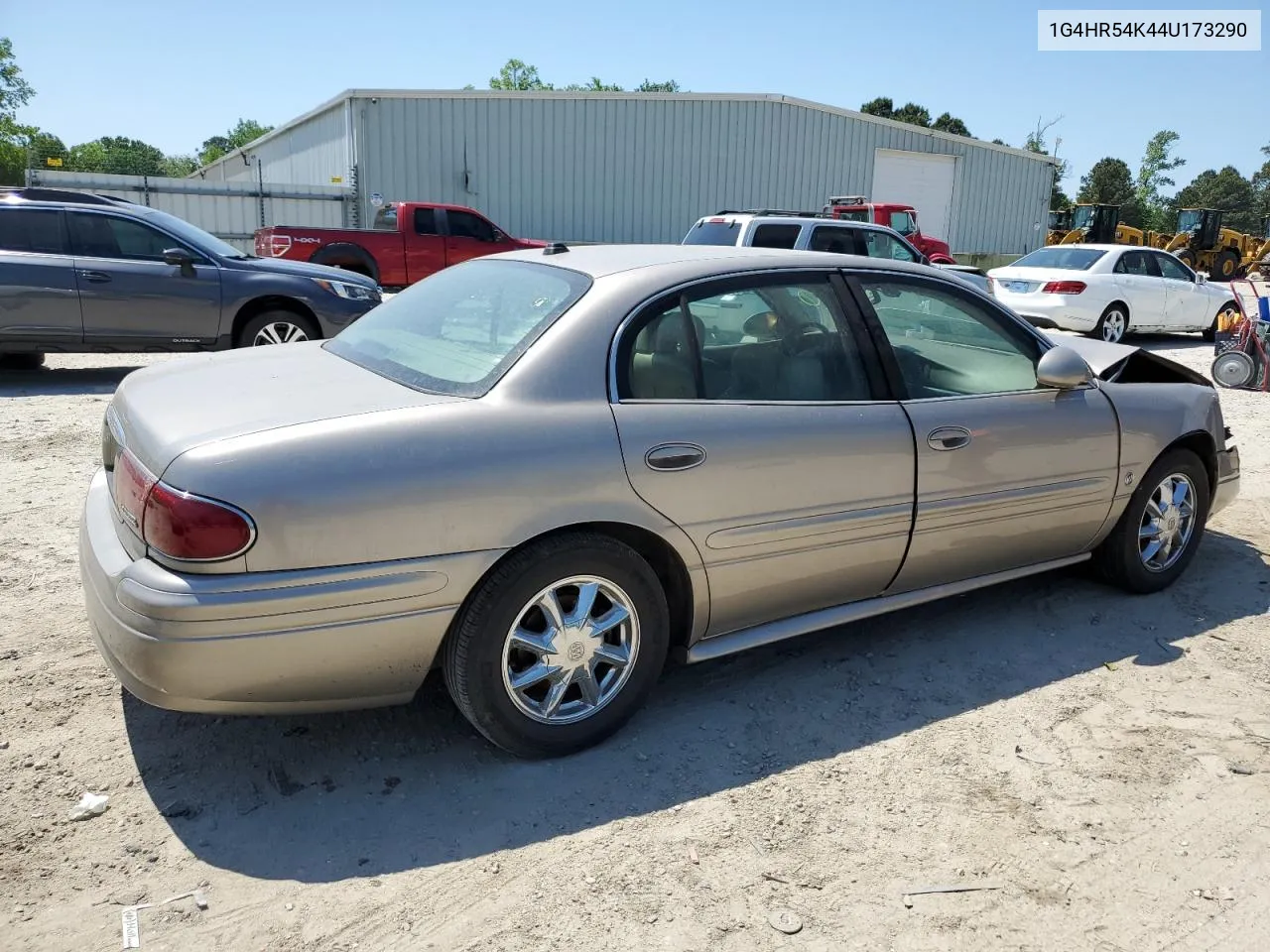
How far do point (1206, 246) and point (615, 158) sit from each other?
21.2m

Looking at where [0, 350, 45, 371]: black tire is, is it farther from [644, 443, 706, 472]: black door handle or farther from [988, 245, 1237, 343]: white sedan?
[988, 245, 1237, 343]: white sedan

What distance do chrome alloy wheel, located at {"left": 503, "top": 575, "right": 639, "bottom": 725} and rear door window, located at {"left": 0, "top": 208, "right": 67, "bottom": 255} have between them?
25.4 feet

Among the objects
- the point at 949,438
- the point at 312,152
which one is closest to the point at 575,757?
the point at 949,438

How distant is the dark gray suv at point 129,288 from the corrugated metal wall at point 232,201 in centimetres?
1391

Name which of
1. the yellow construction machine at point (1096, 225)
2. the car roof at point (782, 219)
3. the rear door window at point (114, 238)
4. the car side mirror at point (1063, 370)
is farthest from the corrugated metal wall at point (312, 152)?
the car side mirror at point (1063, 370)

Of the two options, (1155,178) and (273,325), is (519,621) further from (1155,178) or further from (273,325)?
(1155,178)

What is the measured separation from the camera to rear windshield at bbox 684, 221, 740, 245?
1193 centimetres

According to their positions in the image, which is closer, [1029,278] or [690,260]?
[690,260]

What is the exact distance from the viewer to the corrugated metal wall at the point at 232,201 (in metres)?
21.4

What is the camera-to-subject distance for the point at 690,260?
340cm

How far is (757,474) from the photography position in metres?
3.17

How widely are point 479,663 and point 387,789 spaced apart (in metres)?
0.49

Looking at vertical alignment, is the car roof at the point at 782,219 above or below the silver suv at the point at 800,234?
above

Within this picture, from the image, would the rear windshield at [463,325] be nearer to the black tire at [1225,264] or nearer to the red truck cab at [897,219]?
the red truck cab at [897,219]
